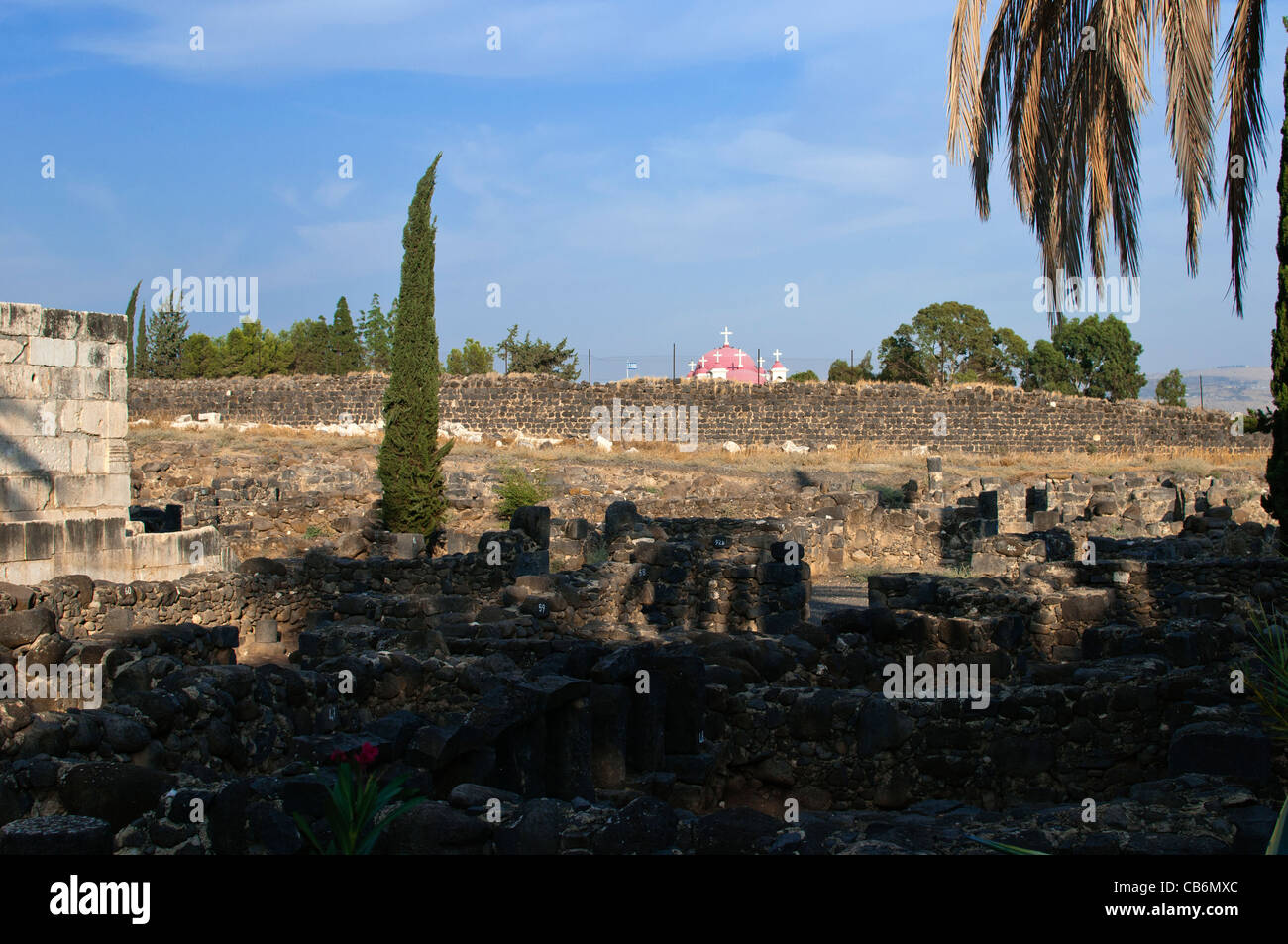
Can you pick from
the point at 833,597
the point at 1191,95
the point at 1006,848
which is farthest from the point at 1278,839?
the point at 833,597

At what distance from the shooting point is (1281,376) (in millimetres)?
11562

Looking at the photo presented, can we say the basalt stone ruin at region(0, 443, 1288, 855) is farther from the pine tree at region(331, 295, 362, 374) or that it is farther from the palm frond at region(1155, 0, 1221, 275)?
the pine tree at region(331, 295, 362, 374)

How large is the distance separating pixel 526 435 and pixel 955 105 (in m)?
27.7

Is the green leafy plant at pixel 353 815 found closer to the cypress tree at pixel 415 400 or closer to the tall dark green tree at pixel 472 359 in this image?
the cypress tree at pixel 415 400

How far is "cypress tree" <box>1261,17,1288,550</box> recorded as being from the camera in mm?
10938

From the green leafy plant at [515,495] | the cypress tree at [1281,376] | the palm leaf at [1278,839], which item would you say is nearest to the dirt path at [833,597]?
the cypress tree at [1281,376]

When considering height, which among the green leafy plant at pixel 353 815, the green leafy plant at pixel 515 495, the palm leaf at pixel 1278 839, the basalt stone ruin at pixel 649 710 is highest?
the green leafy plant at pixel 515 495

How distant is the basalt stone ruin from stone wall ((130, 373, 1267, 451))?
2242 cm

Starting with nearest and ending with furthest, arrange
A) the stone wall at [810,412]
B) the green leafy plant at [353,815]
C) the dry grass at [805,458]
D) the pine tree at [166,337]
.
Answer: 1. the green leafy plant at [353,815]
2. the dry grass at [805,458]
3. the stone wall at [810,412]
4. the pine tree at [166,337]

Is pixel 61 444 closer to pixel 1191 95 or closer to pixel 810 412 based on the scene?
pixel 1191 95

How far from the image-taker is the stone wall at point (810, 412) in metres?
36.4

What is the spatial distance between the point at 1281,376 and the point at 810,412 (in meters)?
25.6

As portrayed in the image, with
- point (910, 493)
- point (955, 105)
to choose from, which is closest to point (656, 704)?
point (955, 105)

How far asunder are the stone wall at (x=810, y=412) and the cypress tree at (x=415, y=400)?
13.6m
